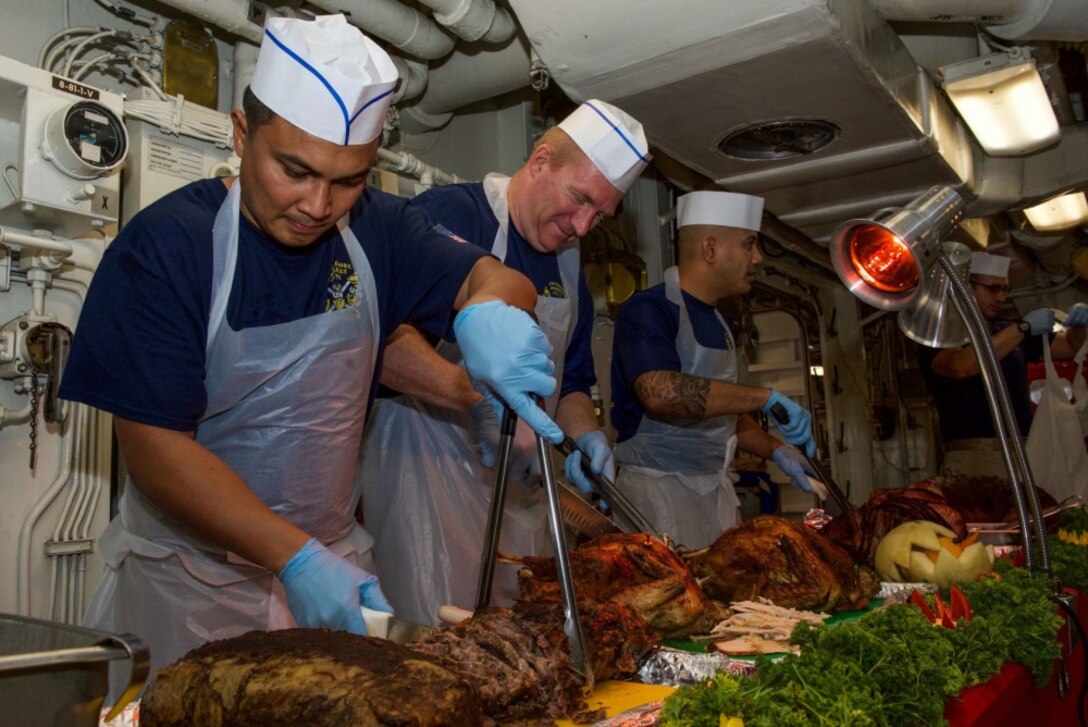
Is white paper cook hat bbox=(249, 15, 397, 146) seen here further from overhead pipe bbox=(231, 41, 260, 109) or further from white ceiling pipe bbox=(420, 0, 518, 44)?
white ceiling pipe bbox=(420, 0, 518, 44)

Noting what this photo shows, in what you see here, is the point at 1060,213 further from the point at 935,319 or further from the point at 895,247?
the point at 895,247

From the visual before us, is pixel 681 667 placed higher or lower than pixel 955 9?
lower

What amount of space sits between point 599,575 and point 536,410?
55 cm

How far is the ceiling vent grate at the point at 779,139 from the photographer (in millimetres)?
5070

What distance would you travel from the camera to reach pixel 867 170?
19.0 feet

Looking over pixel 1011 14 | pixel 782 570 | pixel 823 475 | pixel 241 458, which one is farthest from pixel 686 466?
pixel 241 458

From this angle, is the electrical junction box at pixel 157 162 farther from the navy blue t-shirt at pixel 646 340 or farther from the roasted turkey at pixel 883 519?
the roasted turkey at pixel 883 519

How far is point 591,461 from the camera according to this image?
11.1ft

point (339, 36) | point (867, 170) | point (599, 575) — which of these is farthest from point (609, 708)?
point (867, 170)

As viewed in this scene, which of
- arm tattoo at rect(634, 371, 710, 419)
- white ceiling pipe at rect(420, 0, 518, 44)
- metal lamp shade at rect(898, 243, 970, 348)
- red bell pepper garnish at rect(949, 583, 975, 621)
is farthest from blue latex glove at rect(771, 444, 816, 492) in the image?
white ceiling pipe at rect(420, 0, 518, 44)

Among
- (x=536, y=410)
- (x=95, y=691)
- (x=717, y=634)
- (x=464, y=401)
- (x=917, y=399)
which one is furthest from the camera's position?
(x=917, y=399)

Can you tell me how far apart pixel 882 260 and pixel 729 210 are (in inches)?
89.8

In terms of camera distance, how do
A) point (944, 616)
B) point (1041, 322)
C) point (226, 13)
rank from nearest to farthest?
point (944, 616) < point (226, 13) < point (1041, 322)

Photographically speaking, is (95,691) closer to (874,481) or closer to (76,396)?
(76,396)
